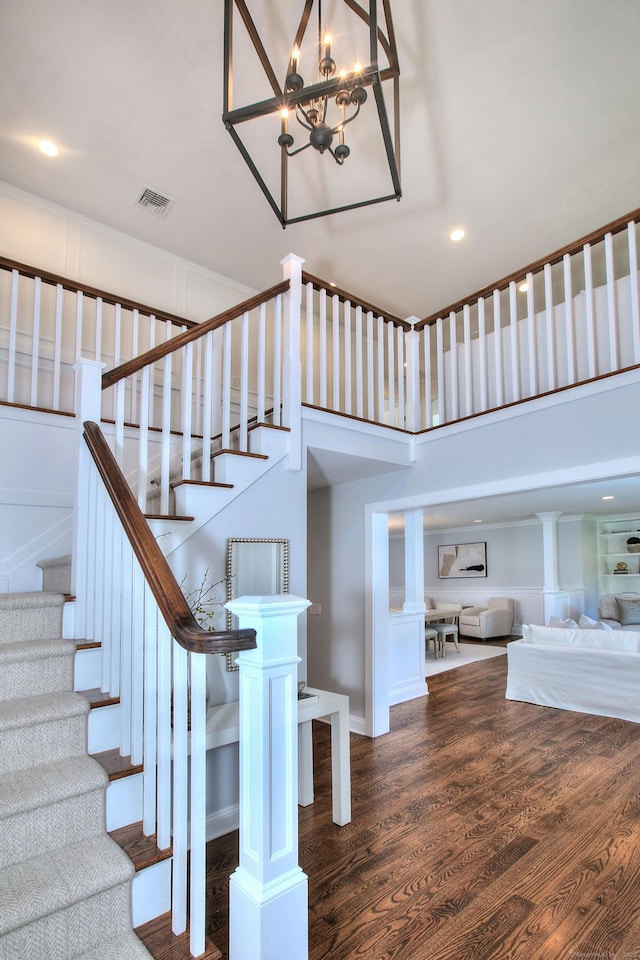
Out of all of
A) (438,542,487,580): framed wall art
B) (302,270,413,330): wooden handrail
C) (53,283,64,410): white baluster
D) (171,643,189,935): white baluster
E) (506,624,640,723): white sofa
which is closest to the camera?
(171,643,189,935): white baluster

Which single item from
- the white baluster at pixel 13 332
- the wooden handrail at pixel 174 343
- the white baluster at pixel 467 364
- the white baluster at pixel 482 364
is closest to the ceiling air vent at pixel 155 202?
the white baluster at pixel 13 332

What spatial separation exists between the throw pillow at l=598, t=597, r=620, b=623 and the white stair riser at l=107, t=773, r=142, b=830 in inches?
338

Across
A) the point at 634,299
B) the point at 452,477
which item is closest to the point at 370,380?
the point at 452,477

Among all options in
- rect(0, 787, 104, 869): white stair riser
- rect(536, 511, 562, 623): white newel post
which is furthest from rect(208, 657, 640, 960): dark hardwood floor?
rect(536, 511, 562, 623): white newel post

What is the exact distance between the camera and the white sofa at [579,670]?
4.57m

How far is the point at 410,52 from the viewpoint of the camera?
9.81 ft

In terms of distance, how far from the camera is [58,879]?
1.36m

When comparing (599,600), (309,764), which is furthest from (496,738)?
(599,600)

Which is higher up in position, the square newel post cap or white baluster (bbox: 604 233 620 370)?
white baluster (bbox: 604 233 620 370)

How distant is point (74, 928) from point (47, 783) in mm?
388

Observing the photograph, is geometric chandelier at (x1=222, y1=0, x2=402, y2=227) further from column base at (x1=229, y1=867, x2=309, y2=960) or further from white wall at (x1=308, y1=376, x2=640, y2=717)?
column base at (x1=229, y1=867, x2=309, y2=960)

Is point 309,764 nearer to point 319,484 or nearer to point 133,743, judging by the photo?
point 133,743

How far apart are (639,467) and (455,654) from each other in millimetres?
5873

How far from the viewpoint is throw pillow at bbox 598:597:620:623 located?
27.1ft
